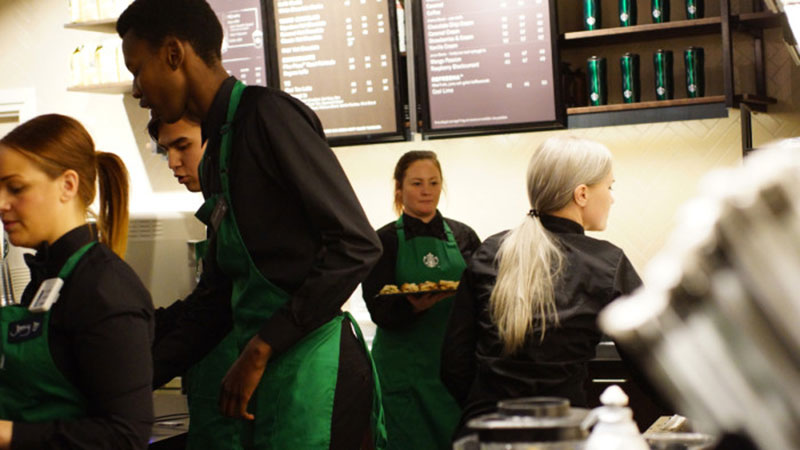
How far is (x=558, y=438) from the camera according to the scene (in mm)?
970

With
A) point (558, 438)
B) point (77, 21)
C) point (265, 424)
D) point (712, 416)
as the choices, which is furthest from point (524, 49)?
point (712, 416)

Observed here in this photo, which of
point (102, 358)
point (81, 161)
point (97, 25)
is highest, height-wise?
point (97, 25)

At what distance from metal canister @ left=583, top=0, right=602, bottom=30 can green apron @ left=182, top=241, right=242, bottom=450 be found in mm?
2535

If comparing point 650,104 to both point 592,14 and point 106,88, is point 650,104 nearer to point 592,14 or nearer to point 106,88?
point 592,14

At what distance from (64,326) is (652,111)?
3.10 meters

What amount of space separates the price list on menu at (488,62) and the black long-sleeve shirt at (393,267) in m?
0.58

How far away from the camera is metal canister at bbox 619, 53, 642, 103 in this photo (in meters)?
4.18

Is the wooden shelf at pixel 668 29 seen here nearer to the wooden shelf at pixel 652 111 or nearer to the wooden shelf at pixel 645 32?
the wooden shelf at pixel 645 32

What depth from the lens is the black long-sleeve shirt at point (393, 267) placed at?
3771 millimetres

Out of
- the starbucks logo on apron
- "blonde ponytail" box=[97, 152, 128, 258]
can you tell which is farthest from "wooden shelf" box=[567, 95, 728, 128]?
"blonde ponytail" box=[97, 152, 128, 258]

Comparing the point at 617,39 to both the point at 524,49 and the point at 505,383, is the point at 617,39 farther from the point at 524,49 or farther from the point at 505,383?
the point at 505,383

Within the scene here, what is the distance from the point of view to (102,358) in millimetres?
1550

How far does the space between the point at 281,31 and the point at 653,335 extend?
4.29 meters

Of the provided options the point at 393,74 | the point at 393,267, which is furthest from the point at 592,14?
the point at 393,267
